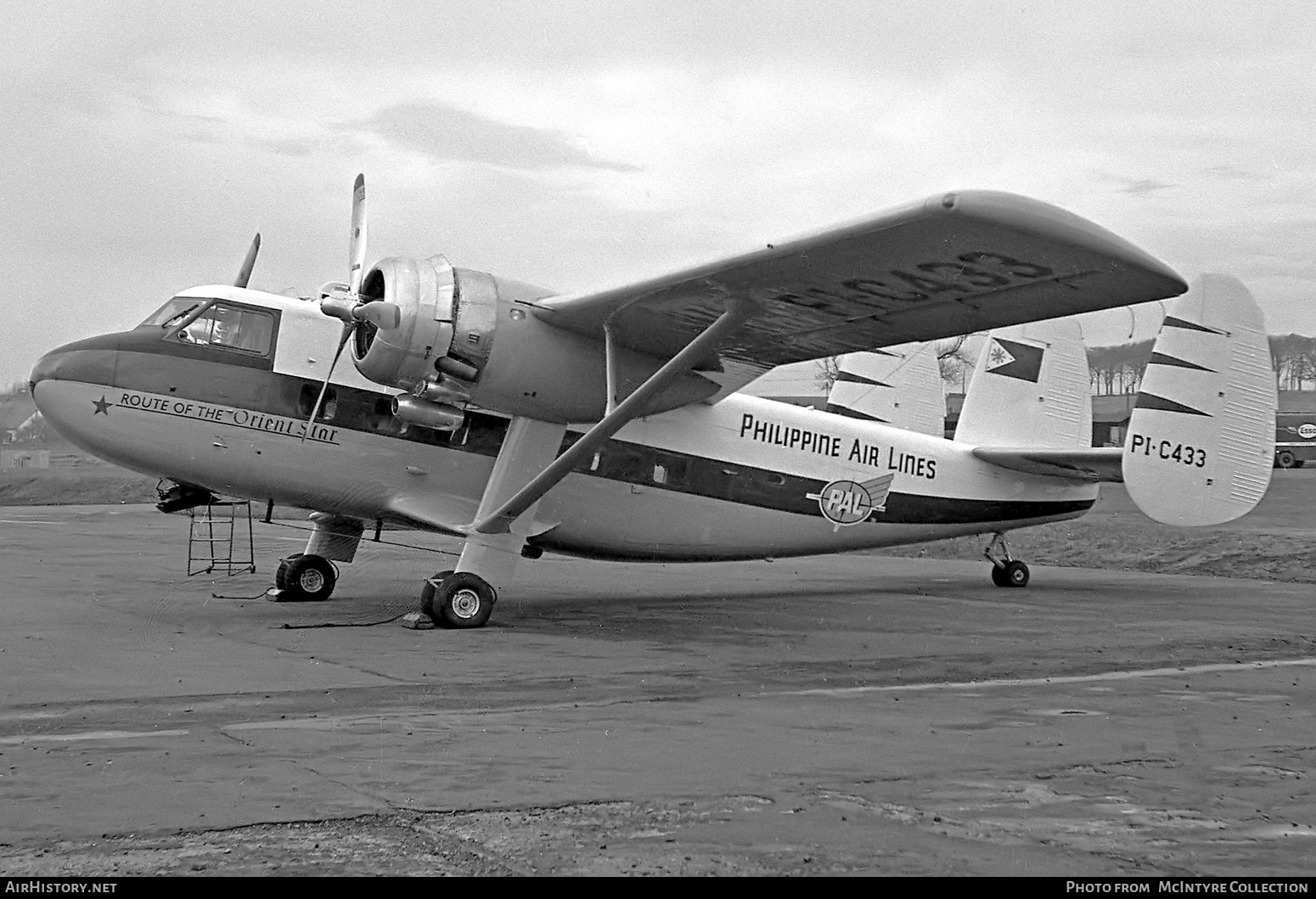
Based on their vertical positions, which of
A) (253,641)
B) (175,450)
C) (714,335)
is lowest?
(253,641)

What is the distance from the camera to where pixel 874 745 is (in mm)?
7176

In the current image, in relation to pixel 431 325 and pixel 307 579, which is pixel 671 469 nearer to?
pixel 431 325

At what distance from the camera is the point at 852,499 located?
16.3 meters

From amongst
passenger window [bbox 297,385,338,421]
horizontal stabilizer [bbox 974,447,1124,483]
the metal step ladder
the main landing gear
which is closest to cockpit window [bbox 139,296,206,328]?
passenger window [bbox 297,385,338,421]

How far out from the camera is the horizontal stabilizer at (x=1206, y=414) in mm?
13414

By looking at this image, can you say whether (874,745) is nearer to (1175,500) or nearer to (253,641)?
(253,641)

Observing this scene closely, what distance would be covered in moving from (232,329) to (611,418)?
4.32 m

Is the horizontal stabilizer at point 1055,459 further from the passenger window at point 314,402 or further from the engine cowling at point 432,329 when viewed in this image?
the passenger window at point 314,402

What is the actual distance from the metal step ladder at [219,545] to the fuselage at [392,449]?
1371mm

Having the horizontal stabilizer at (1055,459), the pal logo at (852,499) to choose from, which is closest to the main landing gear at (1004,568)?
the horizontal stabilizer at (1055,459)

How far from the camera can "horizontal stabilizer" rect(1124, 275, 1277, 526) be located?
44.0 ft

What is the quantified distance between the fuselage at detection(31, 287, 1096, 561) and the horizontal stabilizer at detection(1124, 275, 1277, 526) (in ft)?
12.4
